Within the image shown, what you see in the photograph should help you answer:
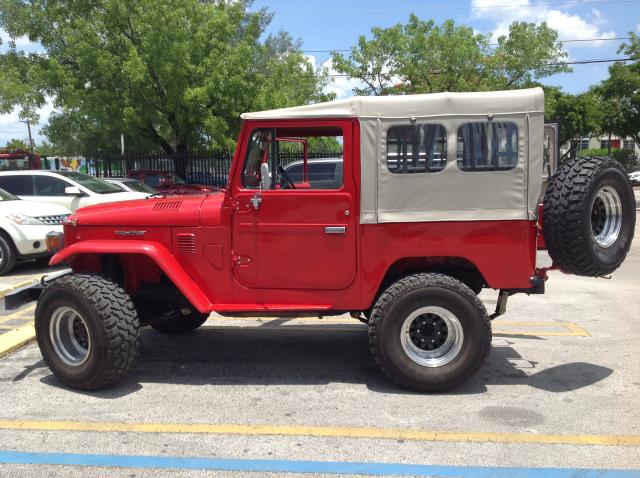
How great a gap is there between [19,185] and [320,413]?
9763 millimetres

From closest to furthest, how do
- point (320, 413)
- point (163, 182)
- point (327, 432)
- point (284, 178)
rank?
1. point (327, 432)
2. point (320, 413)
3. point (284, 178)
4. point (163, 182)

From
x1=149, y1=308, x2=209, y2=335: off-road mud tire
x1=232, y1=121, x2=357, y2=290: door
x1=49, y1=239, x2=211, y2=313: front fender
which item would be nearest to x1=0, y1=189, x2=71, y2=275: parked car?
x1=149, y1=308, x2=209, y2=335: off-road mud tire

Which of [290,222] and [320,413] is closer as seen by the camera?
[320,413]

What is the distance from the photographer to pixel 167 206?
15.7 ft

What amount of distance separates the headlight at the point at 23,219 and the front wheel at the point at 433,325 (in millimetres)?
7210

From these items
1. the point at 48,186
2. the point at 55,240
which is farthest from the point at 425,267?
the point at 48,186

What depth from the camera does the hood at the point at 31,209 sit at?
31.5 ft

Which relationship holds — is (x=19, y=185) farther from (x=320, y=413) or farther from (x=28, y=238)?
(x=320, y=413)

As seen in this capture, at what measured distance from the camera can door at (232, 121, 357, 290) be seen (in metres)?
4.45

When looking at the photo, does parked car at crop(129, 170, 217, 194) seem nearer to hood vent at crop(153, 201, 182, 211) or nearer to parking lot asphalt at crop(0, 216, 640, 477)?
parking lot asphalt at crop(0, 216, 640, 477)

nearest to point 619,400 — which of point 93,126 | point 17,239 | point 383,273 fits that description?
point 383,273

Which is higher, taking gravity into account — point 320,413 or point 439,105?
point 439,105

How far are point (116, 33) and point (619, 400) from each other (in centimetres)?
2008

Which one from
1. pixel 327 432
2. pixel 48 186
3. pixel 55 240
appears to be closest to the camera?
pixel 327 432
